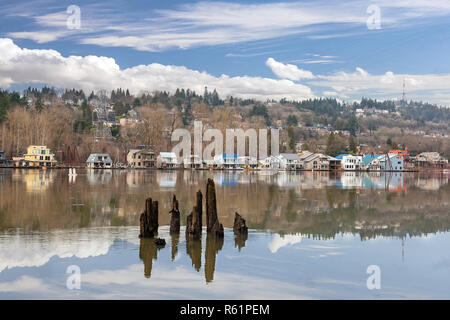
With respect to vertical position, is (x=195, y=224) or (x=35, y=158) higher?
(x=35, y=158)

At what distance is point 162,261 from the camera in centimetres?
1479

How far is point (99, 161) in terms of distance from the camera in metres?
106

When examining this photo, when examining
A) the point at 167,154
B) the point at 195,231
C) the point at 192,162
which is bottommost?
the point at 192,162

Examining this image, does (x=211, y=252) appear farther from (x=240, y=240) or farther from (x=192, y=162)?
(x=192, y=162)

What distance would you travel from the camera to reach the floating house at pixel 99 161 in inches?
4117

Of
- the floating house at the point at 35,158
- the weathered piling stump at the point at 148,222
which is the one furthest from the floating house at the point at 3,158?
the weathered piling stump at the point at 148,222

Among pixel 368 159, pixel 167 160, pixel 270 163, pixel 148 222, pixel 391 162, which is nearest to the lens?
pixel 148 222

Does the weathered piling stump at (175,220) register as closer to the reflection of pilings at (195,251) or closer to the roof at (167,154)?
the reflection of pilings at (195,251)

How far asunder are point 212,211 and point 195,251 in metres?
1.95

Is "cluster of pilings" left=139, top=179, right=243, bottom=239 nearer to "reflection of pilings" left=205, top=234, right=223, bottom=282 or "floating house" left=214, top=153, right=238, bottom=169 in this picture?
"reflection of pilings" left=205, top=234, right=223, bottom=282

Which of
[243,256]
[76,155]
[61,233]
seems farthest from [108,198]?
[76,155]

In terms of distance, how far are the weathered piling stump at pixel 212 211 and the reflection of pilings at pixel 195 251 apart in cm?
79

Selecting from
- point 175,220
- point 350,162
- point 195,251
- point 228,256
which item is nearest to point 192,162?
point 350,162
